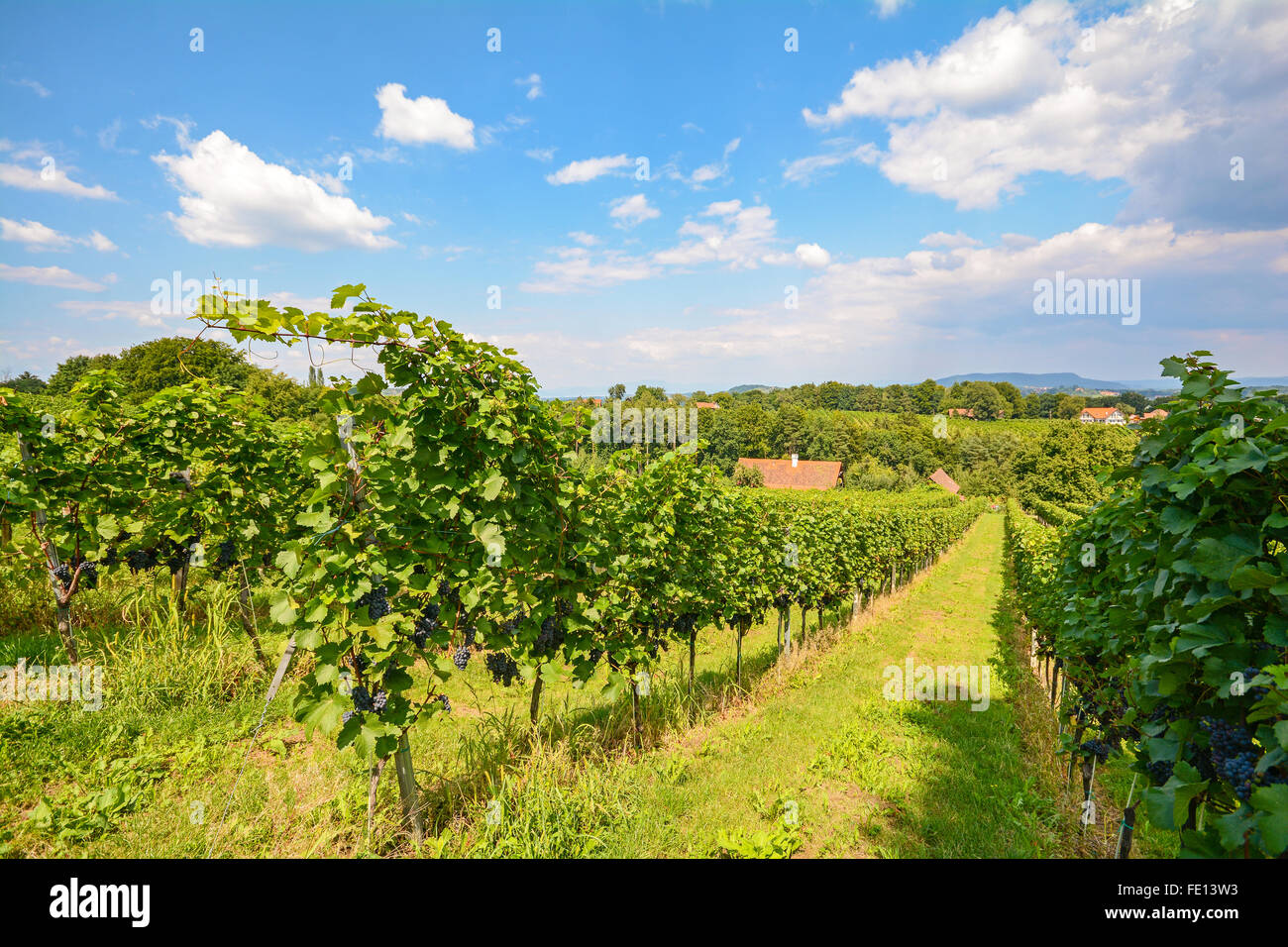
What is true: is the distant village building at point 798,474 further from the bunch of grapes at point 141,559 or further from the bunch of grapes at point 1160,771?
the bunch of grapes at point 1160,771

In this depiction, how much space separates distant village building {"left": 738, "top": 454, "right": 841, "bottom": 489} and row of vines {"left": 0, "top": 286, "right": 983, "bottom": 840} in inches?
2177

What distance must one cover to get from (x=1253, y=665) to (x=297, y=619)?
4551mm

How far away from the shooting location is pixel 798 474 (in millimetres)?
62094

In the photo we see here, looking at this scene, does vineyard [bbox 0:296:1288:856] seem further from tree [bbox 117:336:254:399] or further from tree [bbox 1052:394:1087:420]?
tree [bbox 1052:394:1087:420]

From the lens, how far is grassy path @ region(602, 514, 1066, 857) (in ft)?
14.9

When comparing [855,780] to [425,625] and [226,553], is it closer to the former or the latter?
[425,625]

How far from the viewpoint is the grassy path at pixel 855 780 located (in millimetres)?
4543

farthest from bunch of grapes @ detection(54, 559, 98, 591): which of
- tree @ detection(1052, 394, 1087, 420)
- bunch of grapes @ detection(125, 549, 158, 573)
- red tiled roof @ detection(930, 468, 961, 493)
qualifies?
tree @ detection(1052, 394, 1087, 420)

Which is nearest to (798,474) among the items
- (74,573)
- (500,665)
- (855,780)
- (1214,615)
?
(855,780)

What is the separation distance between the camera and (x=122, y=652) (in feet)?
19.8

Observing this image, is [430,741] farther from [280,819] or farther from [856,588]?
[856,588]

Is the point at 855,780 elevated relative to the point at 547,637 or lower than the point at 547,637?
lower

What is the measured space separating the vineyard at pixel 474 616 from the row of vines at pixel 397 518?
0.03m

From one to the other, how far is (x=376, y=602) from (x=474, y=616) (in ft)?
2.68
